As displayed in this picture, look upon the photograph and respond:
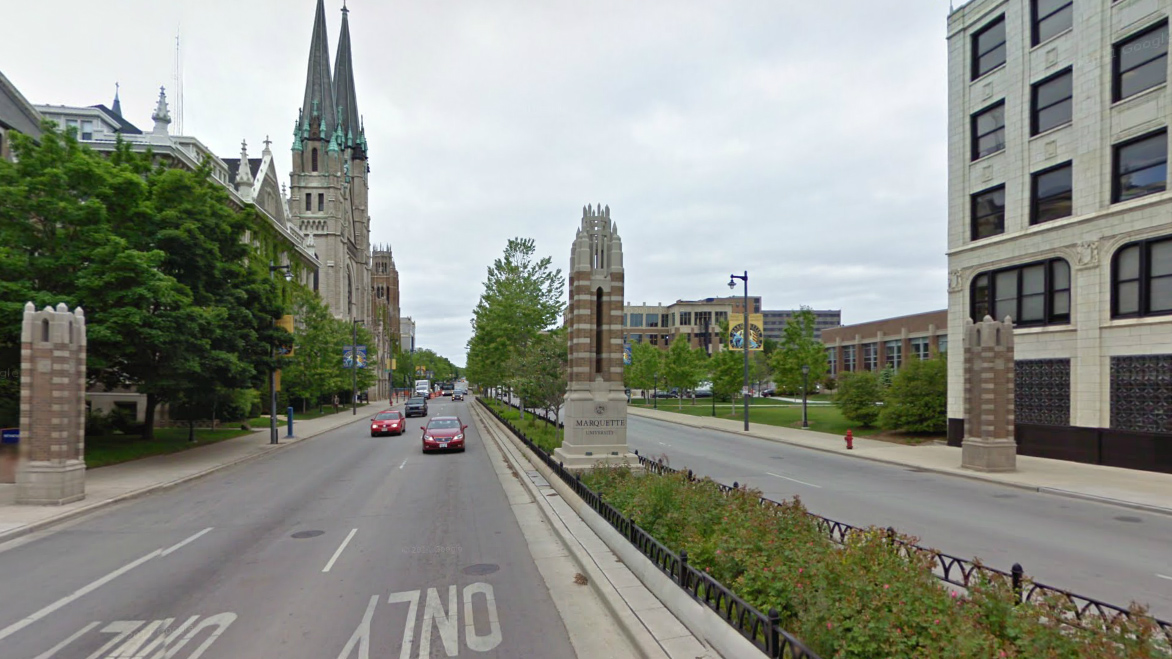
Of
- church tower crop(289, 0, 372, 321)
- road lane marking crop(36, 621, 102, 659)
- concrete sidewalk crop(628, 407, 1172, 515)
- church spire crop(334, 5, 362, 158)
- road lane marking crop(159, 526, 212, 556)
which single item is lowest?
concrete sidewalk crop(628, 407, 1172, 515)

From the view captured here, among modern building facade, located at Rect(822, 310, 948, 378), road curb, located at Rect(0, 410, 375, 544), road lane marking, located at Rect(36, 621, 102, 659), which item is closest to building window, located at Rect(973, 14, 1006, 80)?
road lane marking, located at Rect(36, 621, 102, 659)

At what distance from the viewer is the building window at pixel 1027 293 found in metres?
23.6

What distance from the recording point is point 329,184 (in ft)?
289

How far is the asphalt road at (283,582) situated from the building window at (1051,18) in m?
26.7

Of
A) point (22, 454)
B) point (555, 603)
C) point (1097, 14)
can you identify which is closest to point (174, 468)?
point (22, 454)

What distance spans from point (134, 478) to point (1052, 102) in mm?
34486

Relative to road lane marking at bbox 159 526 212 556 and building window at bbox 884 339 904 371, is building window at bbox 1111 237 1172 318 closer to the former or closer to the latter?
road lane marking at bbox 159 526 212 556

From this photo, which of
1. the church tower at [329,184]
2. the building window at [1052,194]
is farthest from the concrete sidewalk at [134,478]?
the church tower at [329,184]

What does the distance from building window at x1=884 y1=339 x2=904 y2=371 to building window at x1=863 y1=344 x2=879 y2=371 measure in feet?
4.07

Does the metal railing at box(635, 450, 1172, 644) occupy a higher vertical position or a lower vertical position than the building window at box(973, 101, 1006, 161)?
lower

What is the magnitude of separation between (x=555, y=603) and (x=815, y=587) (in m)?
3.61

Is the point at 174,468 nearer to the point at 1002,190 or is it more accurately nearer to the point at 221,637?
the point at 221,637

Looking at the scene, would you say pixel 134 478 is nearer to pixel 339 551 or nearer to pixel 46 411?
pixel 46 411

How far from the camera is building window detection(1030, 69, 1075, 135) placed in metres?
23.4
